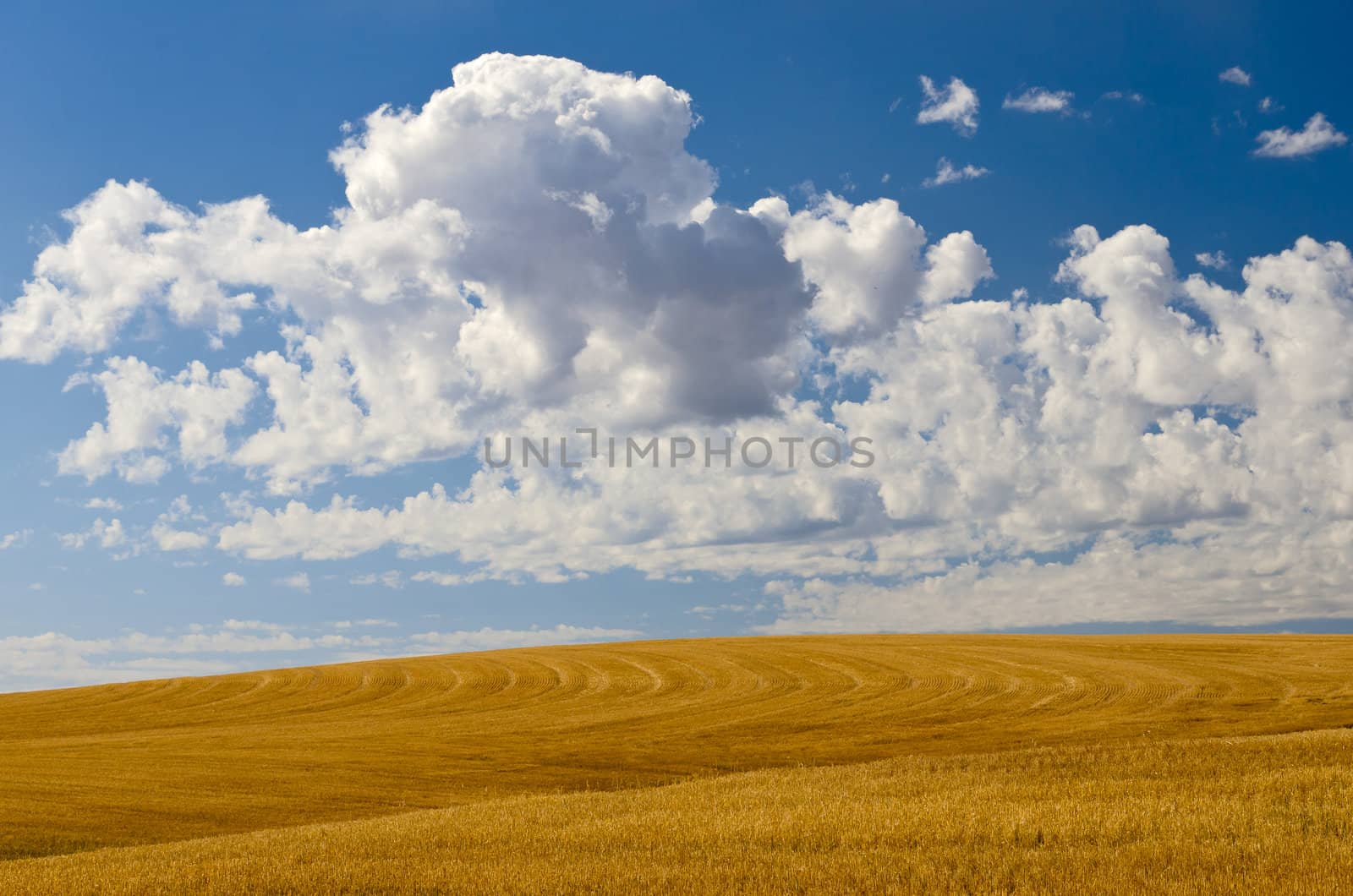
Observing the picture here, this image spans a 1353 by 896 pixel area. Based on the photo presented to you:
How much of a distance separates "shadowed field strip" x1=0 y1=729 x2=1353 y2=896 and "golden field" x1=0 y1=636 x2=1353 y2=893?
2.8 inches

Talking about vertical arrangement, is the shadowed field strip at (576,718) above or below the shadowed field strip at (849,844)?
below

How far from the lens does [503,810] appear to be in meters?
19.0

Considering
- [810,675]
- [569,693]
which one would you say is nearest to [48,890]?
[569,693]

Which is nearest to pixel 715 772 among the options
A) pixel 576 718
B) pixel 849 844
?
pixel 576 718

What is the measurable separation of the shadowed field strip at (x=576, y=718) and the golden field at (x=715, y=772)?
199 mm

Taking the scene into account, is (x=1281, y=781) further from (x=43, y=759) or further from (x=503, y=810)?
(x=43, y=759)

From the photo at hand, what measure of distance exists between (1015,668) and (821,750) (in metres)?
19.2

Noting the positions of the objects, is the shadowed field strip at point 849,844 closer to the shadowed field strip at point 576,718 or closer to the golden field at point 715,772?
the golden field at point 715,772

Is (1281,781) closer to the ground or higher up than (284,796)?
higher up

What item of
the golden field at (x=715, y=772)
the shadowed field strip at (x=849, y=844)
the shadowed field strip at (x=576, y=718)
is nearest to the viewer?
the shadowed field strip at (x=849, y=844)

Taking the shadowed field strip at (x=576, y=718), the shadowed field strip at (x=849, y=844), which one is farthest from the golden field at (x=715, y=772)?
the shadowed field strip at (x=576, y=718)

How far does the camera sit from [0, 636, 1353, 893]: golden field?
1260cm

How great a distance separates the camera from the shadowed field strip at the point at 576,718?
1005 inches

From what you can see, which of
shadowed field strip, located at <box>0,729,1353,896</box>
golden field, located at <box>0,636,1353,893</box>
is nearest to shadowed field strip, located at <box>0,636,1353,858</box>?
golden field, located at <box>0,636,1353,893</box>
